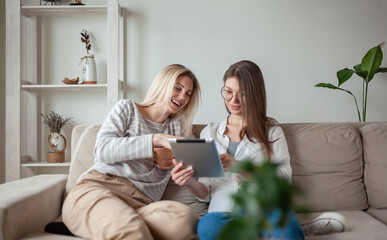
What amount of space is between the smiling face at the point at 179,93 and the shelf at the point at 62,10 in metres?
1.43

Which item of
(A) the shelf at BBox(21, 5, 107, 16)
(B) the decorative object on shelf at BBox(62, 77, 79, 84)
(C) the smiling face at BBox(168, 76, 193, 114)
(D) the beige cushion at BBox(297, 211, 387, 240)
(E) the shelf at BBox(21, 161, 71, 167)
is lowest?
(D) the beige cushion at BBox(297, 211, 387, 240)

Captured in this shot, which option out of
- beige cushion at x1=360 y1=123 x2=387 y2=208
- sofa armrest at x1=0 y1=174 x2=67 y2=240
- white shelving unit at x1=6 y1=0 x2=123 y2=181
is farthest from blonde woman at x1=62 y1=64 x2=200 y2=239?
white shelving unit at x1=6 y1=0 x2=123 y2=181

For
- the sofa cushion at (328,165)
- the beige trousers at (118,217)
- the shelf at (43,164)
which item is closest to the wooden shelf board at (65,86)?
the shelf at (43,164)

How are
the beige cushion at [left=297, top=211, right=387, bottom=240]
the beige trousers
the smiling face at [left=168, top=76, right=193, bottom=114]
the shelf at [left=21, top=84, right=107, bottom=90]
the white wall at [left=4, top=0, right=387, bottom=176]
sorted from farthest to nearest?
1. the white wall at [left=4, top=0, right=387, bottom=176]
2. the shelf at [left=21, top=84, right=107, bottom=90]
3. the smiling face at [left=168, top=76, right=193, bottom=114]
4. the beige cushion at [left=297, top=211, right=387, bottom=240]
5. the beige trousers

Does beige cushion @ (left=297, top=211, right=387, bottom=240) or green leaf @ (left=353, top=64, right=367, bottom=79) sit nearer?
beige cushion @ (left=297, top=211, right=387, bottom=240)

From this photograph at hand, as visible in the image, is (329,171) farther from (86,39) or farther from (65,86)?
(86,39)

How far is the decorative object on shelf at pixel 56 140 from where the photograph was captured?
113 inches

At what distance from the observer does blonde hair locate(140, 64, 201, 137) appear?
5.78 ft

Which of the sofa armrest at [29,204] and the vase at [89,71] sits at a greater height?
the vase at [89,71]

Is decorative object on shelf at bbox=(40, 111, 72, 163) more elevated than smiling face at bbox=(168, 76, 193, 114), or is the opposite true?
smiling face at bbox=(168, 76, 193, 114)

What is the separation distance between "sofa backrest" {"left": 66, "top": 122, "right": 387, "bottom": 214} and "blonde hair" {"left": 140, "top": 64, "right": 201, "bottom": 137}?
0.11 meters

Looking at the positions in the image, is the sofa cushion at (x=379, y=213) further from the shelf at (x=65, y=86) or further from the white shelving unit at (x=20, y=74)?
the shelf at (x=65, y=86)

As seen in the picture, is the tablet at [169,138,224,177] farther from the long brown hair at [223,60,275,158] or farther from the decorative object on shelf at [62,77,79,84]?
the decorative object on shelf at [62,77,79,84]

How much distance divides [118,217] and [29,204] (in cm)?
40
